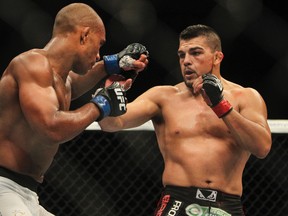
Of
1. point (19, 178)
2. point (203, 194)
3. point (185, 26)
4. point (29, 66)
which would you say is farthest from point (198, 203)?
point (185, 26)

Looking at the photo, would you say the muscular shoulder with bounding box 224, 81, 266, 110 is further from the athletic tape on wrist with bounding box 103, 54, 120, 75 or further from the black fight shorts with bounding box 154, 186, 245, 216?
the athletic tape on wrist with bounding box 103, 54, 120, 75

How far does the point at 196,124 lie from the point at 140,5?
1300mm

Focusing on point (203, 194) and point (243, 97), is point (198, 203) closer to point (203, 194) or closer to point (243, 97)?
point (203, 194)

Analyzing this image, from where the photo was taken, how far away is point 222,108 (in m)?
2.15

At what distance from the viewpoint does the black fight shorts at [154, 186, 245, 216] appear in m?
2.16

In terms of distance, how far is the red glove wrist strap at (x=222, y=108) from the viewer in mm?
2150

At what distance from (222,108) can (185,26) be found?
1.92 metres

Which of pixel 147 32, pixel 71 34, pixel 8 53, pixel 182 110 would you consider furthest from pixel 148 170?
pixel 71 34

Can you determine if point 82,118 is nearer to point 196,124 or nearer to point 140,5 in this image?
point 196,124

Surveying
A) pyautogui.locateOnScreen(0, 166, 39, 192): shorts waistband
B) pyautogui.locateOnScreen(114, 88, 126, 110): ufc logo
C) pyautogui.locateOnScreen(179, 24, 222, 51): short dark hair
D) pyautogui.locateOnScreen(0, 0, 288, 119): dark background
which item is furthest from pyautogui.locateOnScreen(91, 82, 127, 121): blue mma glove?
pyautogui.locateOnScreen(0, 0, 288, 119): dark background

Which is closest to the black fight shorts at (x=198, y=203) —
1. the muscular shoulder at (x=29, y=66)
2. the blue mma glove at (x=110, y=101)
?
the blue mma glove at (x=110, y=101)

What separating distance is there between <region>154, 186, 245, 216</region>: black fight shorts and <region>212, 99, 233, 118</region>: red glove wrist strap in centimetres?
31

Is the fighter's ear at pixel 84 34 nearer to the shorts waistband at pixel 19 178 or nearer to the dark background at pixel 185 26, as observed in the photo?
the shorts waistband at pixel 19 178

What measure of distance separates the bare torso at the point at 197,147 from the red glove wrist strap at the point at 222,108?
17cm
